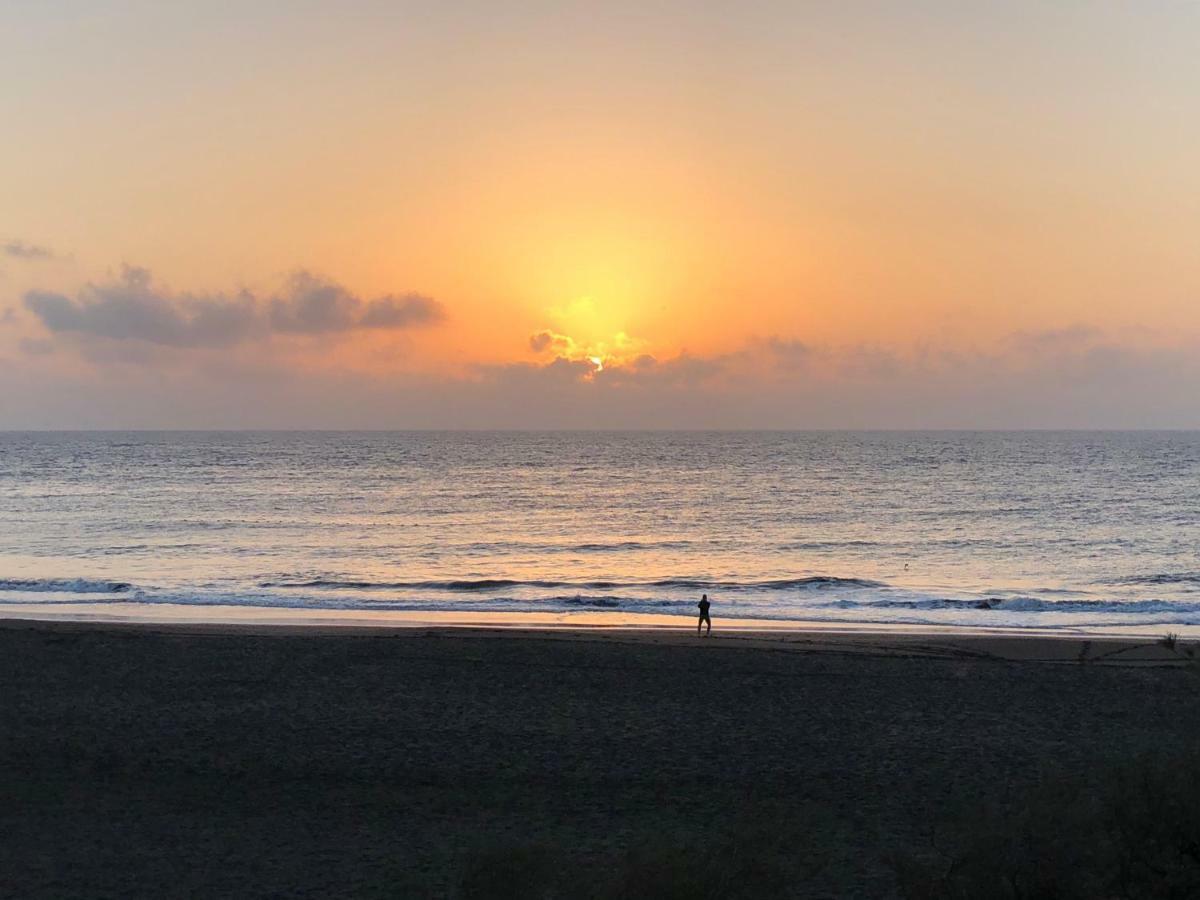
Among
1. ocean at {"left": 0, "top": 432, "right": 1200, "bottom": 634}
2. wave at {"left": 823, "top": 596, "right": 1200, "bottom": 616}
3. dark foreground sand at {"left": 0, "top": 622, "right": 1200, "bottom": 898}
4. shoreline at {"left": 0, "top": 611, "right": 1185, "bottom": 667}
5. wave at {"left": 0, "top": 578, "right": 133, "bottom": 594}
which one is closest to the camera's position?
dark foreground sand at {"left": 0, "top": 622, "right": 1200, "bottom": 898}

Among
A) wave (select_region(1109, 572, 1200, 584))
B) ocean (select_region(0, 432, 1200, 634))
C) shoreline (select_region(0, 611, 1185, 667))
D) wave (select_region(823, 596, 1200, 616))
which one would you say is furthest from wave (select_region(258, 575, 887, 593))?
wave (select_region(1109, 572, 1200, 584))

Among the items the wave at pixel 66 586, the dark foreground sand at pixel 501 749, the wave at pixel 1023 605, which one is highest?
the dark foreground sand at pixel 501 749

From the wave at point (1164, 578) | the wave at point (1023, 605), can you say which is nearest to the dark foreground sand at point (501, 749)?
the wave at point (1023, 605)

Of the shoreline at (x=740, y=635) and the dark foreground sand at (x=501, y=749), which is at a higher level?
the dark foreground sand at (x=501, y=749)

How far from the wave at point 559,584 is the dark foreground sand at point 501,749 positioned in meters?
13.1

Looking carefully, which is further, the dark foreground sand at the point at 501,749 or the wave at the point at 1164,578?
the wave at the point at 1164,578

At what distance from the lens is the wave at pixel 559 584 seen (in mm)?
37344

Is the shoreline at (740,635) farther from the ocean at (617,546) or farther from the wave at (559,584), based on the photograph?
the wave at (559,584)

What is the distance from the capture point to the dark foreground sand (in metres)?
11.8

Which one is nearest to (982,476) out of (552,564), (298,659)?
(552,564)

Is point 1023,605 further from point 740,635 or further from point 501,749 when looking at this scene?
point 501,749

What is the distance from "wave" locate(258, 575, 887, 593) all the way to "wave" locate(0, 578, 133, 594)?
493cm

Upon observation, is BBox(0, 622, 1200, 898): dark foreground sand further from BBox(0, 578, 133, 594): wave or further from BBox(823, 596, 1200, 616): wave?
BBox(0, 578, 133, 594): wave

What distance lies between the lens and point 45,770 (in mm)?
14758
